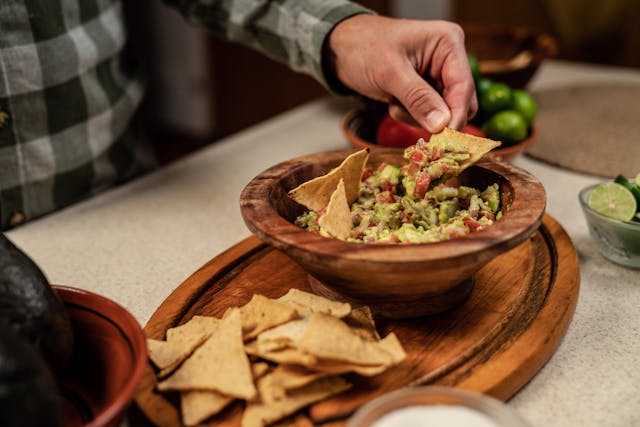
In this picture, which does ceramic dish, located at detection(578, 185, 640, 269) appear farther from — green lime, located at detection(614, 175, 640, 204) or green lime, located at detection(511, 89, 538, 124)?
green lime, located at detection(511, 89, 538, 124)

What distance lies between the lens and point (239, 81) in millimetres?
4797

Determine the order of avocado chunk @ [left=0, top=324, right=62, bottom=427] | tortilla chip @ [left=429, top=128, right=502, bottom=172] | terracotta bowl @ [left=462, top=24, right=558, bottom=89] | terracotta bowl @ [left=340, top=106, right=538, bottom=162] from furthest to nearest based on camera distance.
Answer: terracotta bowl @ [left=462, top=24, right=558, bottom=89] → terracotta bowl @ [left=340, top=106, right=538, bottom=162] → tortilla chip @ [left=429, top=128, right=502, bottom=172] → avocado chunk @ [left=0, top=324, right=62, bottom=427]

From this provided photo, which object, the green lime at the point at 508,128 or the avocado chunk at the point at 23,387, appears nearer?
the avocado chunk at the point at 23,387

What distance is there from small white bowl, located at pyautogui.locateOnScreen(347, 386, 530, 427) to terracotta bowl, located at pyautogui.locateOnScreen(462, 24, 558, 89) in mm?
1525

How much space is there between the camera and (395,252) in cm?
87

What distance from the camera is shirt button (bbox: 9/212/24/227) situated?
1507 mm

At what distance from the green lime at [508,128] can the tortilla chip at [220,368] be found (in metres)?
0.99

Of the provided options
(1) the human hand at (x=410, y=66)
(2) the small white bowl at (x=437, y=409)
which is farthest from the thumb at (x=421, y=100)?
(2) the small white bowl at (x=437, y=409)

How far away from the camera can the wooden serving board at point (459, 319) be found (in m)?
0.87

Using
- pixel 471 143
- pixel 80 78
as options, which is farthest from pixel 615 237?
pixel 80 78

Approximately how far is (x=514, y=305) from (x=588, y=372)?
0.51 ft

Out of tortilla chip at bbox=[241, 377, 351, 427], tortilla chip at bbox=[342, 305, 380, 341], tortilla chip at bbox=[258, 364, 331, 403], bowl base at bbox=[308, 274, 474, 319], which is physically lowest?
bowl base at bbox=[308, 274, 474, 319]

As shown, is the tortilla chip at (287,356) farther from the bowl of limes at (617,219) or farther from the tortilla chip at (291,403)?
the bowl of limes at (617,219)

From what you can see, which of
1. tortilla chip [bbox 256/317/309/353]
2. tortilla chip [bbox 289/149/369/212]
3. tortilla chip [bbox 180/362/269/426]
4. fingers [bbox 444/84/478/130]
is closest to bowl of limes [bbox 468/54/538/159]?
fingers [bbox 444/84/478/130]
